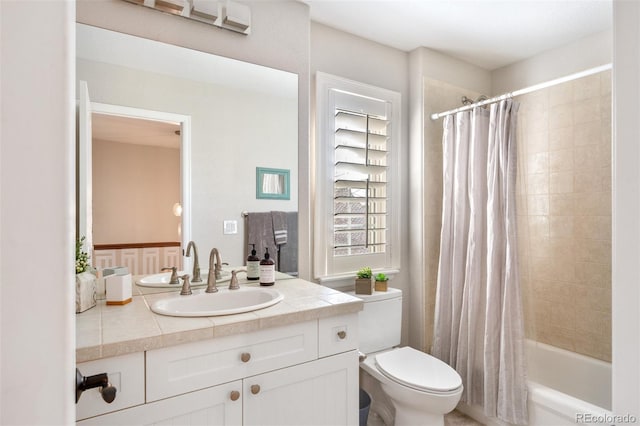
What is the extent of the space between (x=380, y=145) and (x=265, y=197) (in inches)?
38.9

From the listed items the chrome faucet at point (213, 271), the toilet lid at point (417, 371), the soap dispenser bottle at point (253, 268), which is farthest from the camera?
the soap dispenser bottle at point (253, 268)

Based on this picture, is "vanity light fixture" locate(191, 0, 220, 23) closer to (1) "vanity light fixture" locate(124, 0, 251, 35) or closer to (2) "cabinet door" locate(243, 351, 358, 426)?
(1) "vanity light fixture" locate(124, 0, 251, 35)

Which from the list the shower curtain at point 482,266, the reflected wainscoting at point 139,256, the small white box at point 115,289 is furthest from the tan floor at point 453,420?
the small white box at point 115,289

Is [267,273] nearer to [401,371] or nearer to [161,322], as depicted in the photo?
[161,322]

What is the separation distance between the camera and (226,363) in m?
1.20

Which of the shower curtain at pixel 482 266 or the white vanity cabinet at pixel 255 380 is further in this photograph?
the shower curtain at pixel 482 266

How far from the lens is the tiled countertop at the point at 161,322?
1.02 m

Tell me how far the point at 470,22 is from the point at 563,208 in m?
1.41

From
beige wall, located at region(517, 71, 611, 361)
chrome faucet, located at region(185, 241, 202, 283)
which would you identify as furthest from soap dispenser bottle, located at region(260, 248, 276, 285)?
beige wall, located at region(517, 71, 611, 361)

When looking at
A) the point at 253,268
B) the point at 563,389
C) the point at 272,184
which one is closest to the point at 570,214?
the point at 563,389

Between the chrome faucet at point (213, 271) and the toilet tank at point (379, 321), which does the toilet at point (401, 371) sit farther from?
the chrome faucet at point (213, 271)

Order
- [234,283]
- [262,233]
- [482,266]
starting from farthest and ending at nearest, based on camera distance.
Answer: [482,266], [262,233], [234,283]

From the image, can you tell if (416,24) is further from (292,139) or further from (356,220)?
(356,220)

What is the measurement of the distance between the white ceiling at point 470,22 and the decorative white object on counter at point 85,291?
5.76 feet
